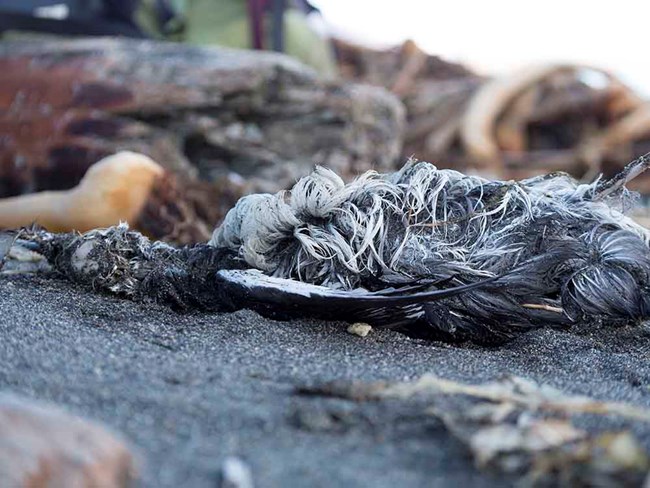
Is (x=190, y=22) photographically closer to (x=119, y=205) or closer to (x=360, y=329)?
(x=119, y=205)

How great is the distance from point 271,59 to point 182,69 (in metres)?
0.70

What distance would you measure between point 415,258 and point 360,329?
280 millimetres

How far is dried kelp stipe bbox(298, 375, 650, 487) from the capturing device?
1467 mm

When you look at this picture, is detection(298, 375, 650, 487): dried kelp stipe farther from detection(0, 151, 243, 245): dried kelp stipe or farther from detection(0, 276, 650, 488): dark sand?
detection(0, 151, 243, 245): dried kelp stipe

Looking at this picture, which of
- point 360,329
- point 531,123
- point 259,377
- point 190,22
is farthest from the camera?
point 531,123

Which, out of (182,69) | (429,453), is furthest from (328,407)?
(182,69)

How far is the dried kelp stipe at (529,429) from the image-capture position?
147 centimetres

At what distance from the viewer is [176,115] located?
20.6 feet

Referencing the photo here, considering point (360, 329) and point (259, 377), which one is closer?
point (259, 377)

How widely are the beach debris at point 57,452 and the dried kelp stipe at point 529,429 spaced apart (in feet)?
1.76

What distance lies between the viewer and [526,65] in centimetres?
1159

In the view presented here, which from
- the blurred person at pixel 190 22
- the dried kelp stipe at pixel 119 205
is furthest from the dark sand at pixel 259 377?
the blurred person at pixel 190 22

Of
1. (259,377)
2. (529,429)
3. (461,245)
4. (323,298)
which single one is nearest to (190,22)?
(461,245)

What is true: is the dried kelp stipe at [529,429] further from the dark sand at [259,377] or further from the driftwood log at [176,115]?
the driftwood log at [176,115]
